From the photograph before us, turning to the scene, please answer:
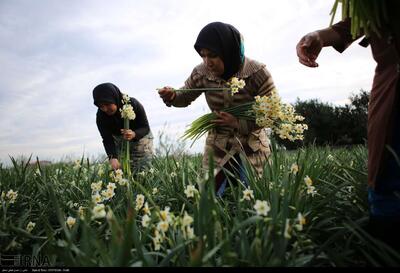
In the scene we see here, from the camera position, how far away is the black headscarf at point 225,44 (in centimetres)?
248

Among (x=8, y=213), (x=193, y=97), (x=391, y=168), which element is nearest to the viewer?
(x=391, y=168)

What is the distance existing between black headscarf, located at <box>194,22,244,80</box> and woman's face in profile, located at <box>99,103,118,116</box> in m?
1.82

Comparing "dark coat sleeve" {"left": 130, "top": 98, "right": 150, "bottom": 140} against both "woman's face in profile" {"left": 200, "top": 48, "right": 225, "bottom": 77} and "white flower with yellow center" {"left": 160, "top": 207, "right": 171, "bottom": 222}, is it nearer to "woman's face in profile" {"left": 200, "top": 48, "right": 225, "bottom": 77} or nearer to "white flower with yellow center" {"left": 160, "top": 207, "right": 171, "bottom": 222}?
"woman's face in profile" {"left": 200, "top": 48, "right": 225, "bottom": 77}

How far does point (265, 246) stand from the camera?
4.42 ft

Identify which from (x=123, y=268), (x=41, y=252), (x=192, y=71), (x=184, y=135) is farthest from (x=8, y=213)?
(x=192, y=71)

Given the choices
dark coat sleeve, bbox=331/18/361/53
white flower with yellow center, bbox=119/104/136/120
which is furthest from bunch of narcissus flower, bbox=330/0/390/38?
white flower with yellow center, bbox=119/104/136/120

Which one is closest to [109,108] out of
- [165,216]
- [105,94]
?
[105,94]

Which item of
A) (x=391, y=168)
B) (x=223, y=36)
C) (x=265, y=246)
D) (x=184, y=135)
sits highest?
(x=223, y=36)

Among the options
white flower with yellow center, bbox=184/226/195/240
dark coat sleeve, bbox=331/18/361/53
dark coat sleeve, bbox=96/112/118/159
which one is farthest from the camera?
dark coat sleeve, bbox=96/112/118/159

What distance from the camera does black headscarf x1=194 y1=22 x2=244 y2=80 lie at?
8.14 ft

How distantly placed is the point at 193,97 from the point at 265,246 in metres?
1.70

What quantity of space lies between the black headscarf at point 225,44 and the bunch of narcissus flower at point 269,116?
1.14 ft

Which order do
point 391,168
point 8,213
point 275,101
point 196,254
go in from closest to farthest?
point 196,254
point 391,168
point 275,101
point 8,213

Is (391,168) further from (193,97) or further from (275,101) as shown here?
(193,97)
